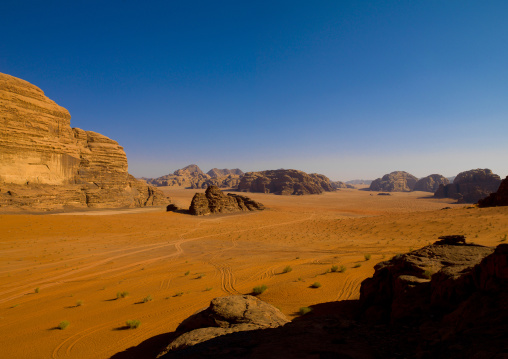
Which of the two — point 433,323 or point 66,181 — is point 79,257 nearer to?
point 433,323

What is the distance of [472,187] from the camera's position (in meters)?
70.6

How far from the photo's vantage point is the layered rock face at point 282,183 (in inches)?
4002

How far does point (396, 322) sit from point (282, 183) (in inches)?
3984

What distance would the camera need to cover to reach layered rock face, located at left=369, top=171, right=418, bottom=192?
441ft

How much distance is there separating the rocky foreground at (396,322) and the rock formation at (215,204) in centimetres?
3475

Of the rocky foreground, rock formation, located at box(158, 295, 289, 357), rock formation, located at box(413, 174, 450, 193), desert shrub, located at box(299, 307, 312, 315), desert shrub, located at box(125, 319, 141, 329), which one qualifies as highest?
rock formation, located at box(413, 174, 450, 193)

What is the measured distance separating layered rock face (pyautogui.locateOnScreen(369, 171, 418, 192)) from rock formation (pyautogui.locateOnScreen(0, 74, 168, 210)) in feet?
445

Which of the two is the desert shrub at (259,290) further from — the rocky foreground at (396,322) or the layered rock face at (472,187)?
the layered rock face at (472,187)

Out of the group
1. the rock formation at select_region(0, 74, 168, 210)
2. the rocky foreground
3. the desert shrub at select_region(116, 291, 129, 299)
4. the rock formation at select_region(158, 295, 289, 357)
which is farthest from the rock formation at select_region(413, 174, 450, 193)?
the desert shrub at select_region(116, 291, 129, 299)

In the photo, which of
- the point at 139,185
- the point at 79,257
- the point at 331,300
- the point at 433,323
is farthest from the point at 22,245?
the point at 139,185

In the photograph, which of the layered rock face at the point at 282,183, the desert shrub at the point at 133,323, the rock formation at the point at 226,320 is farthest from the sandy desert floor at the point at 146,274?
the layered rock face at the point at 282,183

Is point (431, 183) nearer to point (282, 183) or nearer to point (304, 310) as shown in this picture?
point (282, 183)

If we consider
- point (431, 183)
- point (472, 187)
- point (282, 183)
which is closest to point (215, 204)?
point (282, 183)

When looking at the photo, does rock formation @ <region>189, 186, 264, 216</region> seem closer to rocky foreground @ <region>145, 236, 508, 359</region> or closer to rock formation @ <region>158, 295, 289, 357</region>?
rock formation @ <region>158, 295, 289, 357</region>
